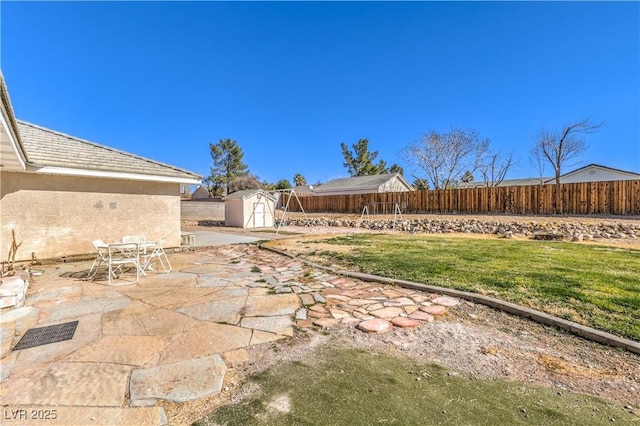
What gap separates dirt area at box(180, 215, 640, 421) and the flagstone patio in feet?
0.63

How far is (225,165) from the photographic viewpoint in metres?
Result: 41.8

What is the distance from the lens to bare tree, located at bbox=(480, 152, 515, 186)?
32125mm

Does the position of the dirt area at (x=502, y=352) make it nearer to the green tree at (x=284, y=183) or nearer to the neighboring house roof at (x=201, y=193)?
the neighboring house roof at (x=201, y=193)

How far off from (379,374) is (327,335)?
84cm

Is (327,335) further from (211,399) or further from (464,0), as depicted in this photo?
(464,0)

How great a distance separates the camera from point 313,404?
6.33ft

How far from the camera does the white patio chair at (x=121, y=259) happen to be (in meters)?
5.21

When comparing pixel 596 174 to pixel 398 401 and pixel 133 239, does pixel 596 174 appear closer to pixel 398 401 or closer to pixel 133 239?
pixel 398 401

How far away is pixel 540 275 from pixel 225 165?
41.4m

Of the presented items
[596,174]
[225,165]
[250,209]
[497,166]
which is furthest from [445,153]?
[225,165]

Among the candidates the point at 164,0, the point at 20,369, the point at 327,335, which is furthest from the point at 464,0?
the point at 20,369

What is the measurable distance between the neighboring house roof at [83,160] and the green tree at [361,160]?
39229 millimetres

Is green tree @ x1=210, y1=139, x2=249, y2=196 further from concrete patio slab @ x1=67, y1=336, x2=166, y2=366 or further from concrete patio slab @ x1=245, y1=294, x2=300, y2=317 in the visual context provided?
concrete patio slab @ x1=67, y1=336, x2=166, y2=366

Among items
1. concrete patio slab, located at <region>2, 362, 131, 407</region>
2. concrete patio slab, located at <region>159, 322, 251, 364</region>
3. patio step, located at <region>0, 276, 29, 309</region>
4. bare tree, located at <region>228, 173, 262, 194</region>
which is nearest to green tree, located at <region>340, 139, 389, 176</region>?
bare tree, located at <region>228, 173, 262, 194</region>
